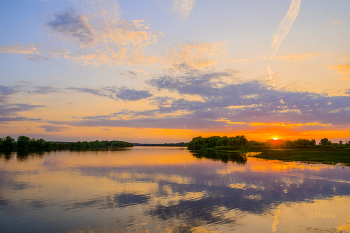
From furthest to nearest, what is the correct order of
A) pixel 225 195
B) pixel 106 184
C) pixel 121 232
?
pixel 106 184, pixel 225 195, pixel 121 232

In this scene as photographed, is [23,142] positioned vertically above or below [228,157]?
above

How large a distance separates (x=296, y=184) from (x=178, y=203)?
17946 millimetres

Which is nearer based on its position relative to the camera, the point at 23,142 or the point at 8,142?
the point at 8,142

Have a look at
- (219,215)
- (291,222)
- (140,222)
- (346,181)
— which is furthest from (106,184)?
(346,181)

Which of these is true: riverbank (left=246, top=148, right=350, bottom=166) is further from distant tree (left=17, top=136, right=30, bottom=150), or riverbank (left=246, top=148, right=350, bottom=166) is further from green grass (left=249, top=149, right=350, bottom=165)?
distant tree (left=17, top=136, right=30, bottom=150)

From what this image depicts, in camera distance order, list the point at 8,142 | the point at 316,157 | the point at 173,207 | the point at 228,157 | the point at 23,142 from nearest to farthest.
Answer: the point at 173,207 → the point at 316,157 → the point at 228,157 → the point at 8,142 → the point at 23,142

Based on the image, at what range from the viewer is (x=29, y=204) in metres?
18.8

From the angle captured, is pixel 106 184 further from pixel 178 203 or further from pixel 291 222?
pixel 291 222

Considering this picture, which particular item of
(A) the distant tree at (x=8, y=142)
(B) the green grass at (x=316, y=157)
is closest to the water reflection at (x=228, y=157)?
(B) the green grass at (x=316, y=157)

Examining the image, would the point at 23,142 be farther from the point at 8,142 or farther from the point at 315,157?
the point at 315,157

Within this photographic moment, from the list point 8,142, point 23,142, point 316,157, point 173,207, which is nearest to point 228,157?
point 316,157

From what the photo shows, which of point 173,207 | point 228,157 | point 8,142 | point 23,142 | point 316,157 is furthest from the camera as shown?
point 23,142

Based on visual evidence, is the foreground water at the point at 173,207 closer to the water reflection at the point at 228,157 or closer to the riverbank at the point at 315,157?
the riverbank at the point at 315,157

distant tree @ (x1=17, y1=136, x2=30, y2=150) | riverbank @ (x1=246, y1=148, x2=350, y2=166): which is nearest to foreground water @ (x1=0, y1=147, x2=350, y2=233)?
riverbank @ (x1=246, y1=148, x2=350, y2=166)
